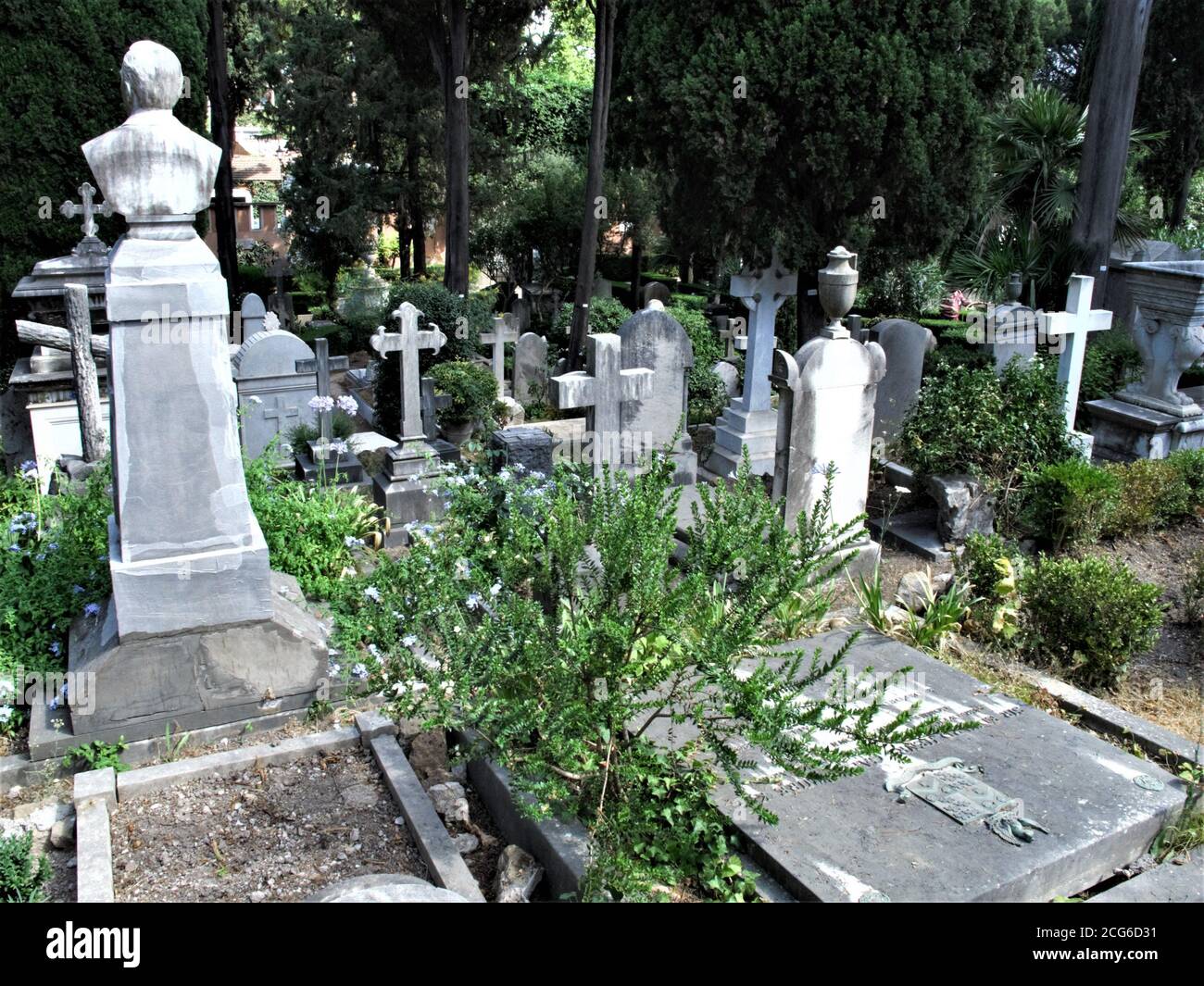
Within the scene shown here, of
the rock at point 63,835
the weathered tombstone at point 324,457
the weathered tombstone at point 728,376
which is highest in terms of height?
the weathered tombstone at point 728,376

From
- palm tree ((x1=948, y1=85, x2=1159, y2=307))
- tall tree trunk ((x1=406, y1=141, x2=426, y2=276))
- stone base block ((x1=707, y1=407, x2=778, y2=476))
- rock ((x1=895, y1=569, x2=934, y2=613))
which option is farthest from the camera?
tall tree trunk ((x1=406, y1=141, x2=426, y2=276))

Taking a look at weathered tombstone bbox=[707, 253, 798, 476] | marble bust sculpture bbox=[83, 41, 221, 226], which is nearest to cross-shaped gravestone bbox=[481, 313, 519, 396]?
weathered tombstone bbox=[707, 253, 798, 476]

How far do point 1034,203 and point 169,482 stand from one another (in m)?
13.2

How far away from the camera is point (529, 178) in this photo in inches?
869

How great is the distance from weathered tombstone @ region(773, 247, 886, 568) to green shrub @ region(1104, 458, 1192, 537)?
1.99 meters

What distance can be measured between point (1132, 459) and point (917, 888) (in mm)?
6787

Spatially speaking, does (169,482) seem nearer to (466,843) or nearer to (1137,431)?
(466,843)

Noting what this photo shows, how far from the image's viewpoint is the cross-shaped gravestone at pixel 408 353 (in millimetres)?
8891

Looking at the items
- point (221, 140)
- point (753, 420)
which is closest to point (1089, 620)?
point (753, 420)

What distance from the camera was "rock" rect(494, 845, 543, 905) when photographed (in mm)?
3750

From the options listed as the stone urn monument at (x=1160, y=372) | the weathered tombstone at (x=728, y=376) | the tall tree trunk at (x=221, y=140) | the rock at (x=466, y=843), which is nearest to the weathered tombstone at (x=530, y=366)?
the weathered tombstone at (x=728, y=376)

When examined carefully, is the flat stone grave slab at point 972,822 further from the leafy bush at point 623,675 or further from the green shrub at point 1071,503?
the green shrub at point 1071,503

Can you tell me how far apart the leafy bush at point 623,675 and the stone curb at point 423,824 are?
0.37 meters

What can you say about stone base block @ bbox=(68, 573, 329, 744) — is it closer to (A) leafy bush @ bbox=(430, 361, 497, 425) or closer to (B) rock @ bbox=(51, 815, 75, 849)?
(B) rock @ bbox=(51, 815, 75, 849)
